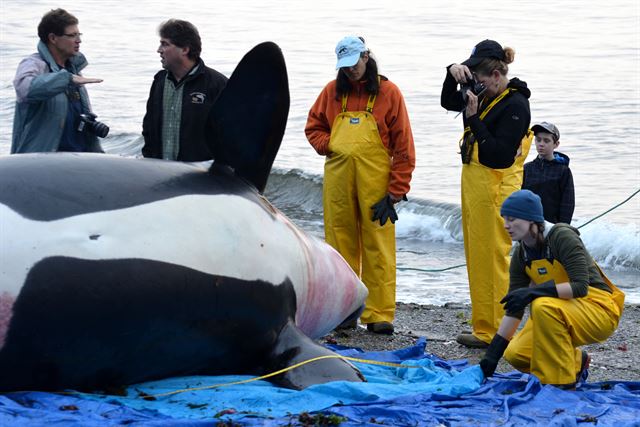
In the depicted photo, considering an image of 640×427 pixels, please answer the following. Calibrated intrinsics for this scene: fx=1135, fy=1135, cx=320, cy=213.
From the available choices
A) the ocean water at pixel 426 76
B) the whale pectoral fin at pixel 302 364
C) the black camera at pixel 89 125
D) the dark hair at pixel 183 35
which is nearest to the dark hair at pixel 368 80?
the dark hair at pixel 183 35

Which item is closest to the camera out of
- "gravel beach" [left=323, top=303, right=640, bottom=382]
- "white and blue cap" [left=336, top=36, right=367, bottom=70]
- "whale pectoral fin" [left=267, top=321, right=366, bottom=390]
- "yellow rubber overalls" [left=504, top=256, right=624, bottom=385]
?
"whale pectoral fin" [left=267, top=321, right=366, bottom=390]

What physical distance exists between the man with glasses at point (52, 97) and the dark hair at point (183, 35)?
0.67 m

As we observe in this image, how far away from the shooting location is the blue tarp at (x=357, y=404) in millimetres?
5738

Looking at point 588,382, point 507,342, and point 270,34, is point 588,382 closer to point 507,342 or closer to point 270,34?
point 507,342

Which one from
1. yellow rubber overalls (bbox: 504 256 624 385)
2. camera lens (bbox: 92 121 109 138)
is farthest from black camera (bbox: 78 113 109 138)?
yellow rubber overalls (bbox: 504 256 624 385)

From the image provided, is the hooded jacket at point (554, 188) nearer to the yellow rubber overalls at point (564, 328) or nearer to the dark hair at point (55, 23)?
the yellow rubber overalls at point (564, 328)

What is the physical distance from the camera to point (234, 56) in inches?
1513

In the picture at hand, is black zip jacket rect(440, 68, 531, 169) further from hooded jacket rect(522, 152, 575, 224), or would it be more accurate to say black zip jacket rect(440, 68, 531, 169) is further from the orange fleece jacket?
hooded jacket rect(522, 152, 575, 224)

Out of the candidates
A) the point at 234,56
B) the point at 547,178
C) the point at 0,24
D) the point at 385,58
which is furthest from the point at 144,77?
the point at 547,178

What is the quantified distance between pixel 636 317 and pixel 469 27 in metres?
34.6

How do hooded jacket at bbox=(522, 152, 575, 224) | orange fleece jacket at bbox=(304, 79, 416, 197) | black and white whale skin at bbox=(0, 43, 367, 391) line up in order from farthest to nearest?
hooded jacket at bbox=(522, 152, 575, 224), orange fleece jacket at bbox=(304, 79, 416, 197), black and white whale skin at bbox=(0, 43, 367, 391)

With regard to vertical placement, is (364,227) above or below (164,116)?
below

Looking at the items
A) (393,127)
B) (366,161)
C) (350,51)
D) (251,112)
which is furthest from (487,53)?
(251,112)

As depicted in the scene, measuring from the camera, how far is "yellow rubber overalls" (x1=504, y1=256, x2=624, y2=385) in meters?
7.17
